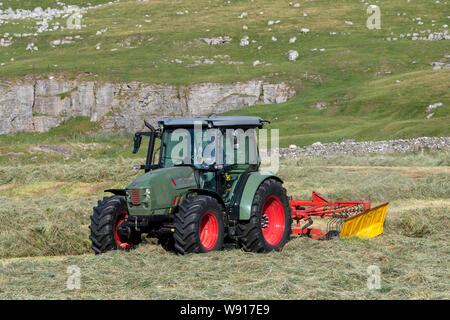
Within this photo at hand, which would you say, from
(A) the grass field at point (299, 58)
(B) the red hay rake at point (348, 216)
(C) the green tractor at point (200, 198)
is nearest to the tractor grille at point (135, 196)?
(C) the green tractor at point (200, 198)

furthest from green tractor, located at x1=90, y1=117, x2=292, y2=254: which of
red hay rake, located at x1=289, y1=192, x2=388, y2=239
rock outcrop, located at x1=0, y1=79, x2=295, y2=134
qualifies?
rock outcrop, located at x1=0, y1=79, x2=295, y2=134

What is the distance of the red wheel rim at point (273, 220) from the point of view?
41.1ft

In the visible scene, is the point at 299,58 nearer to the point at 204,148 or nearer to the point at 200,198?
the point at 204,148

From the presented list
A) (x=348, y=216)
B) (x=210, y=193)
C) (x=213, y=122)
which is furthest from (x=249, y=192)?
(x=348, y=216)

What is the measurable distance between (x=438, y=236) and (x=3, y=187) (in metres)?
18.1

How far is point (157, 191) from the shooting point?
36.4 ft

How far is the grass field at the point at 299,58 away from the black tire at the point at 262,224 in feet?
89.1

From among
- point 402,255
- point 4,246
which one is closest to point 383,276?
point 402,255

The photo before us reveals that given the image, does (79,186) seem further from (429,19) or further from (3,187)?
(429,19)

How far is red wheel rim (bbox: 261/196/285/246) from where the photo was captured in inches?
493

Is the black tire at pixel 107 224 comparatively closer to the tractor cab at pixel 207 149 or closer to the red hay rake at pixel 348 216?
the tractor cab at pixel 207 149

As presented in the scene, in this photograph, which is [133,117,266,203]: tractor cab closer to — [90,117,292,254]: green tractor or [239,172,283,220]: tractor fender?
[90,117,292,254]: green tractor

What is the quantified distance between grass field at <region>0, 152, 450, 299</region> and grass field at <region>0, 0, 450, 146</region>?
2364 cm

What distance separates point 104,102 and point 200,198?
150 feet
